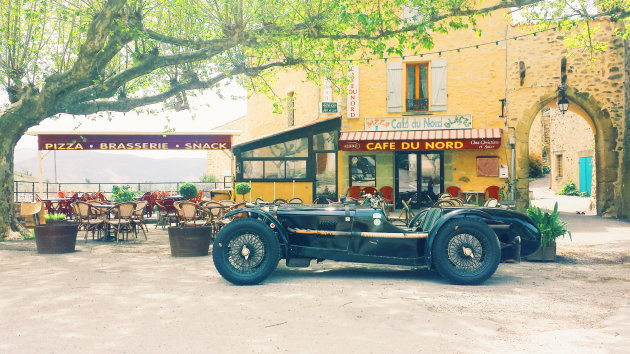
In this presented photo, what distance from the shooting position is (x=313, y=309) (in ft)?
15.0

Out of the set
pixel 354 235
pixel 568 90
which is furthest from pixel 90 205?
pixel 568 90

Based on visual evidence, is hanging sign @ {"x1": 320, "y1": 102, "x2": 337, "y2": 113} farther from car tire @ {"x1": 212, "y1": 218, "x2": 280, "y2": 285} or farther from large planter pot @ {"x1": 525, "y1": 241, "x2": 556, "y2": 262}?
car tire @ {"x1": 212, "y1": 218, "x2": 280, "y2": 285}

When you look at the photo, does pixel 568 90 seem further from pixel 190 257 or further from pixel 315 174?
pixel 190 257

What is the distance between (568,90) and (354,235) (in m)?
11.1

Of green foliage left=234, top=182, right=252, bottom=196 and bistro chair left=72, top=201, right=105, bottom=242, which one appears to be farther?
green foliage left=234, top=182, right=252, bottom=196

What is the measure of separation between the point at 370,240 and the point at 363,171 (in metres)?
10.1

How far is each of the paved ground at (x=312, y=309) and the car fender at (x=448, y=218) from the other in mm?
355

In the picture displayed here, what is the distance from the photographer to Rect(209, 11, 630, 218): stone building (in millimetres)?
14117

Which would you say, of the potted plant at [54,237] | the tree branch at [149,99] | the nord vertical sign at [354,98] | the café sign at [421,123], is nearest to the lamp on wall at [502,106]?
the café sign at [421,123]

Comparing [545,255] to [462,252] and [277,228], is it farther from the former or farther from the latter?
[277,228]

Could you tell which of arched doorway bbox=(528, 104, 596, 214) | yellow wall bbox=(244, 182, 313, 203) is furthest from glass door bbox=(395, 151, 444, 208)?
arched doorway bbox=(528, 104, 596, 214)

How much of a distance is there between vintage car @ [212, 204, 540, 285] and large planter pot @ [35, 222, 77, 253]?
3910 mm

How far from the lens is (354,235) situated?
19.6ft

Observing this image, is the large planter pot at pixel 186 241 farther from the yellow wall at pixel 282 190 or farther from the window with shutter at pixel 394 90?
the window with shutter at pixel 394 90
